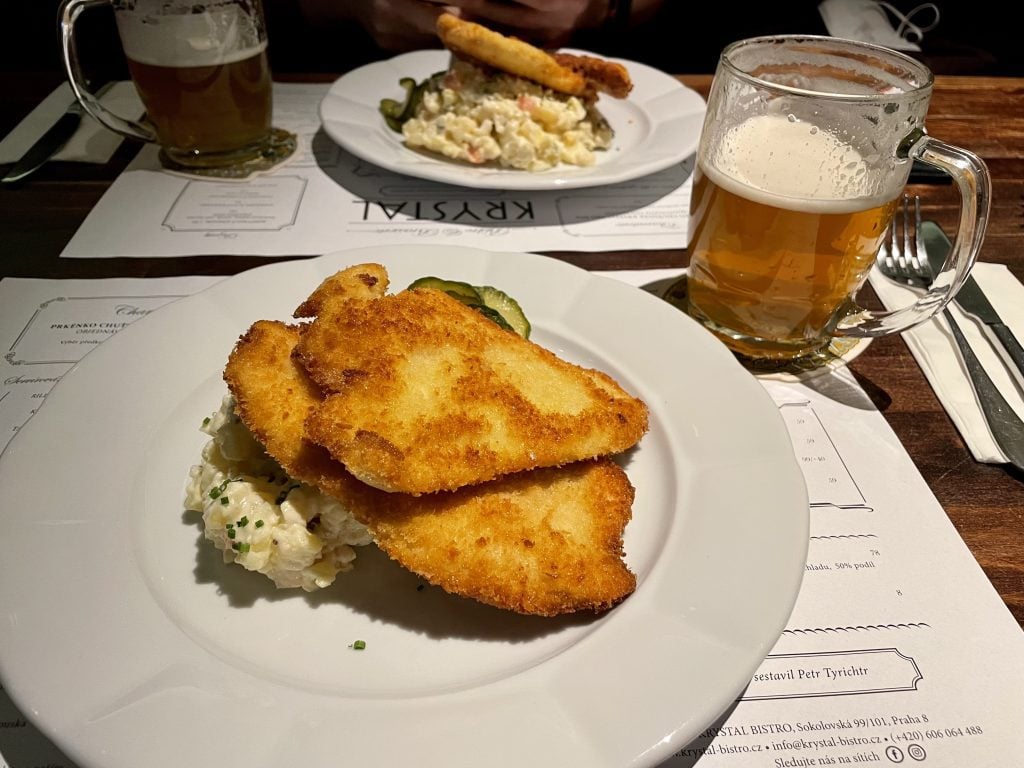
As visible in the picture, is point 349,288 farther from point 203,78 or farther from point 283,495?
point 203,78

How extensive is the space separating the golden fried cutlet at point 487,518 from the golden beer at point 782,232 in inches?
30.8

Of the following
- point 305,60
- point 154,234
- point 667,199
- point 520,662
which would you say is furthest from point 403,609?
point 305,60

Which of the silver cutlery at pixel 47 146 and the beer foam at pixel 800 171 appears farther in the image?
the silver cutlery at pixel 47 146

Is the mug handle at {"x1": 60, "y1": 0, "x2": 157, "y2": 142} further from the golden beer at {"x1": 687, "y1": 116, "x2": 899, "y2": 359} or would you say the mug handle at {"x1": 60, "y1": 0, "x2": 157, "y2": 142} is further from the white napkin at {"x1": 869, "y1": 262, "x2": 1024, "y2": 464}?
the white napkin at {"x1": 869, "y1": 262, "x2": 1024, "y2": 464}

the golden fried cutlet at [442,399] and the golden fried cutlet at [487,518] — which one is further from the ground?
the golden fried cutlet at [442,399]

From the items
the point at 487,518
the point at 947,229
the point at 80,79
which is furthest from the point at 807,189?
the point at 80,79

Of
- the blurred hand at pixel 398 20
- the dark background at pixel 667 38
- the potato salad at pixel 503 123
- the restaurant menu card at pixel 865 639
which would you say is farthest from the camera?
the dark background at pixel 667 38

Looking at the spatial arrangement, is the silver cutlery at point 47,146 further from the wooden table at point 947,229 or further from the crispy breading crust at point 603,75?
the crispy breading crust at point 603,75

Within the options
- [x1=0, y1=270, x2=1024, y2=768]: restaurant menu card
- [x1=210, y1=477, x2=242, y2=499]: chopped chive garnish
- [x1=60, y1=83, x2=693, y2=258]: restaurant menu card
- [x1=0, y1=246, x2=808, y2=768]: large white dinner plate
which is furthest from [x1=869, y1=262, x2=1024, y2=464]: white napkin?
[x1=210, y1=477, x2=242, y2=499]: chopped chive garnish

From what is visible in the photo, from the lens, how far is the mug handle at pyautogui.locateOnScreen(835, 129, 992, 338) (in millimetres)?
1712

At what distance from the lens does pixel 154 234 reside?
2523 millimetres

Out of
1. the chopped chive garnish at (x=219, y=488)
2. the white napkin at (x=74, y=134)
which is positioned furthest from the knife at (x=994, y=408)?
the white napkin at (x=74, y=134)

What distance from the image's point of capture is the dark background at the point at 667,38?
4.88m

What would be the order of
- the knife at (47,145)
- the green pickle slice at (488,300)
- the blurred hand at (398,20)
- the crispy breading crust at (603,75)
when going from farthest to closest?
the blurred hand at (398,20)
the crispy breading crust at (603,75)
the knife at (47,145)
the green pickle slice at (488,300)
